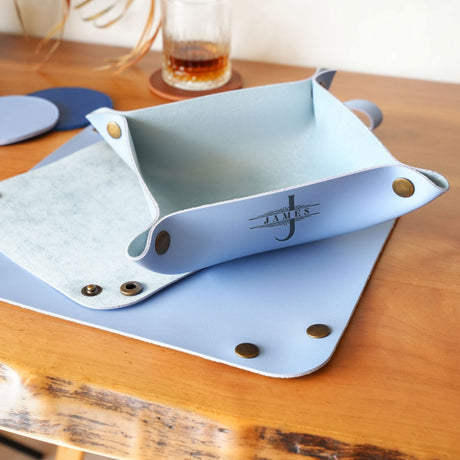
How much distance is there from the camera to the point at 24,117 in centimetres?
78

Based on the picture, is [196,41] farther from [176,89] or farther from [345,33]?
[345,33]

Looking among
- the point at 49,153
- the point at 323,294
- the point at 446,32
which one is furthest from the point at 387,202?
the point at 446,32

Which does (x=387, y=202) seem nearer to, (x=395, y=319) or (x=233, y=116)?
(x=395, y=319)

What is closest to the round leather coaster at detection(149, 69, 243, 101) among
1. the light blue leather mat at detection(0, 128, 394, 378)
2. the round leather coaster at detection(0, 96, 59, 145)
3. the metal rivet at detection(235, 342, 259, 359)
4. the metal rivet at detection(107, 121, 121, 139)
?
the round leather coaster at detection(0, 96, 59, 145)

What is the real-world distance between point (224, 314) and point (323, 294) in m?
0.08

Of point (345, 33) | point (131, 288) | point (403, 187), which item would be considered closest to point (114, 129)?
point (131, 288)

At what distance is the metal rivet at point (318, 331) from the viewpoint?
1.53 feet

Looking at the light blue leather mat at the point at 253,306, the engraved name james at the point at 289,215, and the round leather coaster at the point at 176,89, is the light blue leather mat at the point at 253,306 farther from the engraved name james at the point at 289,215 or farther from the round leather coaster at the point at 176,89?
the round leather coaster at the point at 176,89

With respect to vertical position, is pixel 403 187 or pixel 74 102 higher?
pixel 403 187

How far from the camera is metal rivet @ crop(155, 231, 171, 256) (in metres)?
0.45

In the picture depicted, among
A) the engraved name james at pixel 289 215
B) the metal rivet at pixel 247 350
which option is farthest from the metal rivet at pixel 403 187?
the metal rivet at pixel 247 350

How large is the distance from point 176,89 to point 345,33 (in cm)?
28

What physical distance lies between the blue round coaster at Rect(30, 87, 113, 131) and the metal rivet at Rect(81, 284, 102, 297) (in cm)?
33

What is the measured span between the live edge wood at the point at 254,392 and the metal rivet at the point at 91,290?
0.03 m
